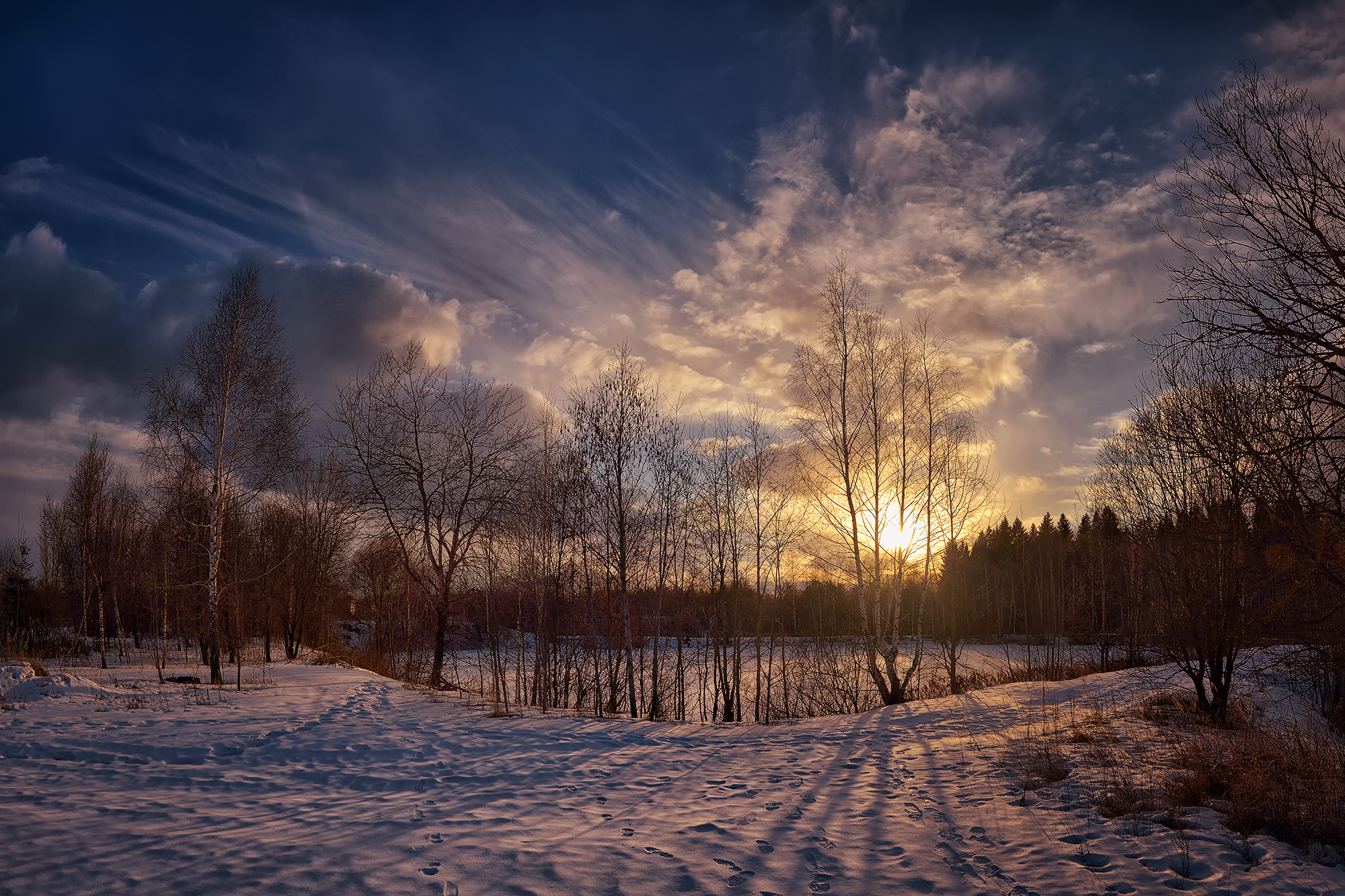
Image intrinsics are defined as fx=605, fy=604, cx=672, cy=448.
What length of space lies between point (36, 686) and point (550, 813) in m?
11.6

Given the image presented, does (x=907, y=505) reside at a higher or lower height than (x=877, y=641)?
higher

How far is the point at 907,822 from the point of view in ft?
20.3

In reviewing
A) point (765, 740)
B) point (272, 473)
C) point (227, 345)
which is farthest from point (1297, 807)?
point (227, 345)

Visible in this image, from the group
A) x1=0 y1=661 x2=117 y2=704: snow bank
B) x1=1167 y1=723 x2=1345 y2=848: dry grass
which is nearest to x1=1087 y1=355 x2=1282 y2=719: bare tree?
x1=1167 y1=723 x2=1345 y2=848: dry grass

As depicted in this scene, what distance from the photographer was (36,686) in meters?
11.1

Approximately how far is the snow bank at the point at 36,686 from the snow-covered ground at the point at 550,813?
12 cm

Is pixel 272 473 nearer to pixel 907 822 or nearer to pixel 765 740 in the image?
pixel 765 740

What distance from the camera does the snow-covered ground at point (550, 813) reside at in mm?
4516

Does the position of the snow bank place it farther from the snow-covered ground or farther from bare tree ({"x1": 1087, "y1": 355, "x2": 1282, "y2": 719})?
bare tree ({"x1": 1087, "y1": 355, "x2": 1282, "y2": 719})

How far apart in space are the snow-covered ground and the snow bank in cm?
12

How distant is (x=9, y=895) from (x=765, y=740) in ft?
30.5

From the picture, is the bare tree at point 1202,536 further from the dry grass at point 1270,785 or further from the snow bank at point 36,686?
the snow bank at point 36,686

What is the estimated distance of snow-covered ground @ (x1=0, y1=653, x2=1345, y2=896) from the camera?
452cm

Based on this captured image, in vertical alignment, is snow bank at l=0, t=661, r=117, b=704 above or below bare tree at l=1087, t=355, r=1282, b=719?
below
